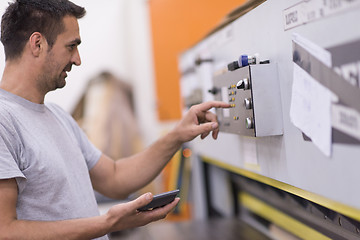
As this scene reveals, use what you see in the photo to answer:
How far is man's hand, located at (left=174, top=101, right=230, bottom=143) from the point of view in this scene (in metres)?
1.21

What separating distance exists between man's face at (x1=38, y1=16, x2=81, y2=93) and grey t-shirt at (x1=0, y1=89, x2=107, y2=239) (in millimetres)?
80

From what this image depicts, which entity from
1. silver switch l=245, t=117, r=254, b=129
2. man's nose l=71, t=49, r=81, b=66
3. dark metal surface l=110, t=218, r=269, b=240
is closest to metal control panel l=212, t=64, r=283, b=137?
silver switch l=245, t=117, r=254, b=129

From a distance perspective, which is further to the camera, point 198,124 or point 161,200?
point 198,124

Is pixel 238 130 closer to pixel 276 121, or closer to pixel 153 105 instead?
pixel 276 121

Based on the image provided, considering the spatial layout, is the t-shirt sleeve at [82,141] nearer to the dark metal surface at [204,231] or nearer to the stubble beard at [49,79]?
the stubble beard at [49,79]

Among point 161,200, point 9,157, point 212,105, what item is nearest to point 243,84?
point 212,105

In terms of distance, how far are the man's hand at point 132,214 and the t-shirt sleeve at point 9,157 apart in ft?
0.72

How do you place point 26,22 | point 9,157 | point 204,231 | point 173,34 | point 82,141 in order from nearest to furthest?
point 9,157
point 26,22
point 82,141
point 204,231
point 173,34

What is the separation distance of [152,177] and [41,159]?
44cm

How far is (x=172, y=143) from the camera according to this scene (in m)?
1.31

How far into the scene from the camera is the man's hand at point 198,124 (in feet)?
3.98

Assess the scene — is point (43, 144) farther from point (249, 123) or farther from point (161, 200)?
point (249, 123)

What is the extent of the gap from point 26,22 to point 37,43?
6 cm

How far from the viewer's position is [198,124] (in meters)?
1.26
